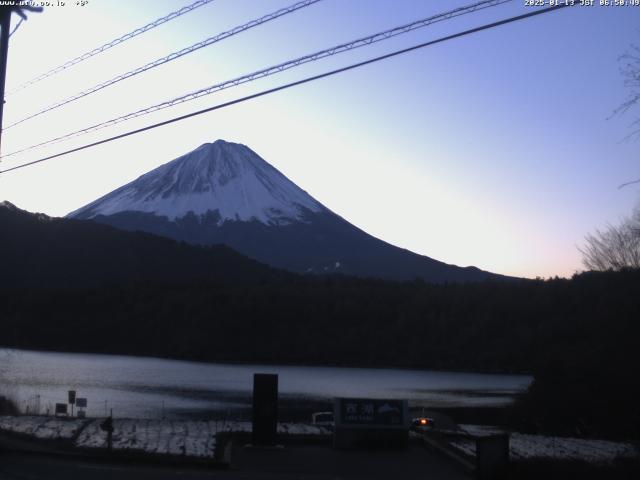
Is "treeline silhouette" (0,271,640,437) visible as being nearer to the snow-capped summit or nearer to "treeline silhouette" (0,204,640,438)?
"treeline silhouette" (0,204,640,438)

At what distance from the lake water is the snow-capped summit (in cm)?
9509

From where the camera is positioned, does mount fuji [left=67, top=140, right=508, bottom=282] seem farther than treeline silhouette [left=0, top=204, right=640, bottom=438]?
Yes

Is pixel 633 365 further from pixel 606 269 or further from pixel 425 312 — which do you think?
pixel 425 312

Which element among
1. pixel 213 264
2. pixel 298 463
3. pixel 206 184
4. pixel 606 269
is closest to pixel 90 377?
pixel 606 269

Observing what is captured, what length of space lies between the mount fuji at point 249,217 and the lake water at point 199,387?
76859 mm

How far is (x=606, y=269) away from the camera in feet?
141

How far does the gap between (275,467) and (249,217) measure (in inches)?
6241

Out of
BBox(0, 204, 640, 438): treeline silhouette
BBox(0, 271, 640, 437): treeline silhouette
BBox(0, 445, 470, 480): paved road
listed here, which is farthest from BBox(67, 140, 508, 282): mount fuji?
BBox(0, 445, 470, 480): paved road

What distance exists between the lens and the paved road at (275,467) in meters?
13.4

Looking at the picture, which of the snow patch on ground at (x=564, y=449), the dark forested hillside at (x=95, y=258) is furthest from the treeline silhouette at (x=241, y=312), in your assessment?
the snow patch on ground at (x=564, y=449)

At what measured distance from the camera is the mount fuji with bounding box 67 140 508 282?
519 ft

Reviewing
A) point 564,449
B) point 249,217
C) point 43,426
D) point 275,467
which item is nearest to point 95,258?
point 249,217

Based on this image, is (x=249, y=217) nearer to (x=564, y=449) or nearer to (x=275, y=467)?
(x=564, y=449)

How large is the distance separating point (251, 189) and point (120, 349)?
90.9 metres
